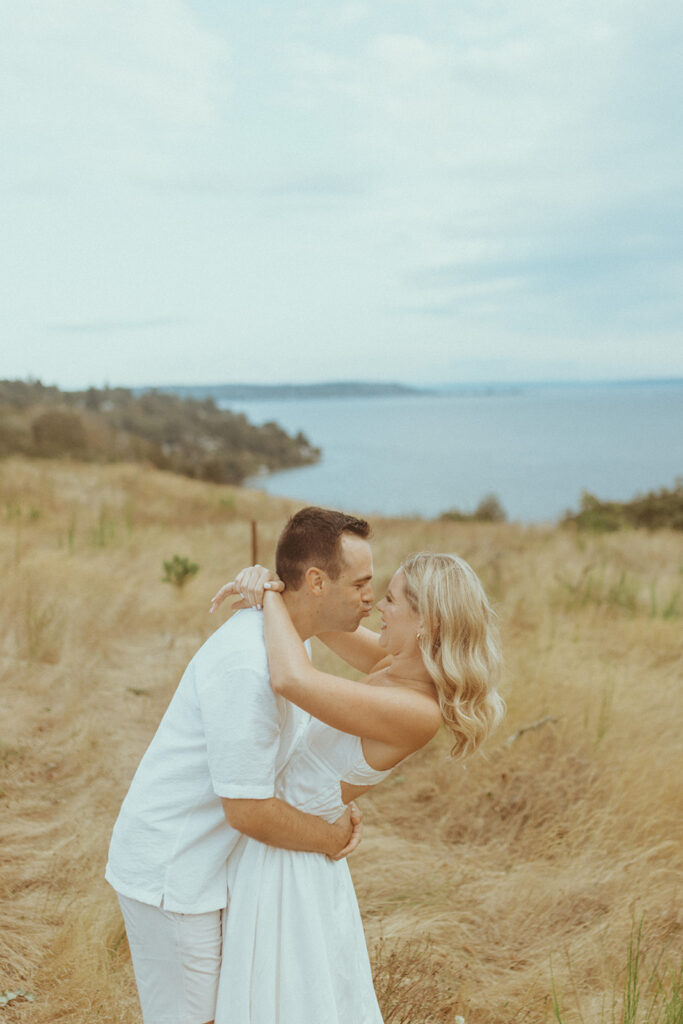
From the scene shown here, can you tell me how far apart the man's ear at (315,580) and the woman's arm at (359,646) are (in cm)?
48

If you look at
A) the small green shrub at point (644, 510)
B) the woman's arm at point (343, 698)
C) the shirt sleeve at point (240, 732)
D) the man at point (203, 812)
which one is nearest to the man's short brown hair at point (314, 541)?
the man at point (203, 812)

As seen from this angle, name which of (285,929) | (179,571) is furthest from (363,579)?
(179,571)

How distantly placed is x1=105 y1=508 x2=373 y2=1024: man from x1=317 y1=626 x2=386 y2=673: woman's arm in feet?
1.40

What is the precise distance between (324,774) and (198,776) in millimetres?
320

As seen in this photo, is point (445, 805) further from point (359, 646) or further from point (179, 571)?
point (179, 571)

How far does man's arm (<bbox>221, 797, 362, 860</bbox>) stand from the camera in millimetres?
2035

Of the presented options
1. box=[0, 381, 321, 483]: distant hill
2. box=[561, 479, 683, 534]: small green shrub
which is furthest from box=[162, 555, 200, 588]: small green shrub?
box=[0, 381, 321, 483]: distant hill

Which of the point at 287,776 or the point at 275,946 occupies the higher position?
the point at 287,776

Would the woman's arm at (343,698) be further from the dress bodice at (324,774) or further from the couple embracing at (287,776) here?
the dress bodice at (324,774)

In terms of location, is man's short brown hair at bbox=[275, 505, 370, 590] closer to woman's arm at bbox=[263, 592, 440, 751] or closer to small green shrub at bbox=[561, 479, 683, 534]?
woman's arm at bbox=[263, 592, 440, 751]

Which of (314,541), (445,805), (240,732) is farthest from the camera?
(445,805)

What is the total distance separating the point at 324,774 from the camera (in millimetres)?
2248

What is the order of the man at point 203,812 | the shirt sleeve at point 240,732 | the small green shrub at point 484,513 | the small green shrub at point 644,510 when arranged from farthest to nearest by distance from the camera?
the small green shrub at point 484,513 < the small green shrub at point 644,510 < the man at point 203,812 < the shirt sleeve at point 240,732

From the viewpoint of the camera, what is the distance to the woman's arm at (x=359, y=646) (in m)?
2.74
